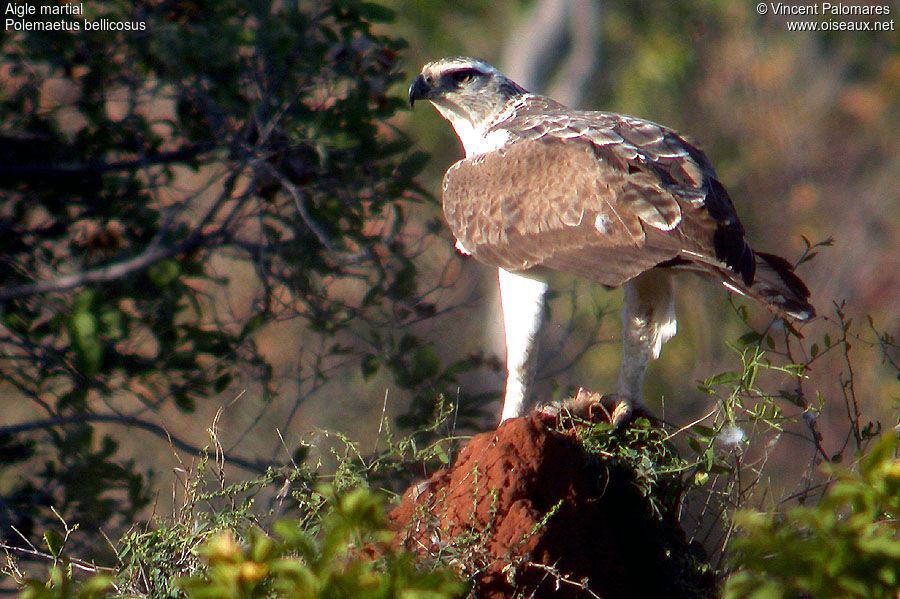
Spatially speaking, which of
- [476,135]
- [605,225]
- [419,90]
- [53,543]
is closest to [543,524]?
[605,225]

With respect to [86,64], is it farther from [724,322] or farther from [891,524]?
[724,322]

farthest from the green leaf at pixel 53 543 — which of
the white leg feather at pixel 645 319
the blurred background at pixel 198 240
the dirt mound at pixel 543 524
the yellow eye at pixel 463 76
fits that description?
the yellow eye at pixel 463 76

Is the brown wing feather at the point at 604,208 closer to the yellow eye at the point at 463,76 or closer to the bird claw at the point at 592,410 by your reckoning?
the bird claw at the point at 592,410

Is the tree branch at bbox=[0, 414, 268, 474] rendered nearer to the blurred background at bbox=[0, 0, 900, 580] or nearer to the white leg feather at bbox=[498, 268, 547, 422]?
the blurred background at bbox=[0, 0, 900, 580]

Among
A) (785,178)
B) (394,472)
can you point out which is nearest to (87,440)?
(394,472)

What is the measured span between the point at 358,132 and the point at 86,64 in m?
1.29

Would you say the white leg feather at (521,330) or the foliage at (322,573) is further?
the white leg feather at (521,330)

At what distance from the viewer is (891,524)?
215 centimetres

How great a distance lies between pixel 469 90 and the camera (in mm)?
4352

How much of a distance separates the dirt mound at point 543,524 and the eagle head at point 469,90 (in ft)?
5.99

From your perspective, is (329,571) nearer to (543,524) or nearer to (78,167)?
(543,524)

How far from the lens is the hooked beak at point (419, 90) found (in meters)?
4.23

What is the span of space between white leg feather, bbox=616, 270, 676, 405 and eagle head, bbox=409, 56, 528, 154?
49.6 inches

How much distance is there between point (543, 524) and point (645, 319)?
1.13m
